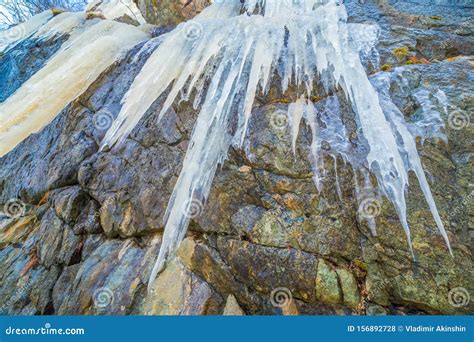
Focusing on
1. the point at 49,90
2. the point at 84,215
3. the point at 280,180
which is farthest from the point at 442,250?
the point at 49,90

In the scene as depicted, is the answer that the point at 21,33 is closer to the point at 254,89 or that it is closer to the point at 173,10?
the point at 173,10

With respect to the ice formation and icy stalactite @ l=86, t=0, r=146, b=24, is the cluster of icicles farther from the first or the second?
icy stalactite @ l=86, t=0, r=146, b=24

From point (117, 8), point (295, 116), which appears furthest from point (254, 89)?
point (117, 8)

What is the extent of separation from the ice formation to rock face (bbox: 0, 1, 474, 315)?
138 mm

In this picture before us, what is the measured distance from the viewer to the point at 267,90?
3.61 meters

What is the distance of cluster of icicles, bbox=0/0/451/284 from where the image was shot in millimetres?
2891

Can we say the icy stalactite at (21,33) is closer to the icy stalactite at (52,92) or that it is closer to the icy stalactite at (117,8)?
the icy stalactite at (117,8)

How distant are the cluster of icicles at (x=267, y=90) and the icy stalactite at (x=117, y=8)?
491 centimetres

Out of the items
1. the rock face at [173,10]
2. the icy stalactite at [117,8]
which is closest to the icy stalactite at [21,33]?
the icy stalactite at [117,8]

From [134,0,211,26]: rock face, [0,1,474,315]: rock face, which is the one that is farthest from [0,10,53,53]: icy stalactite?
[0,1,474,315]: rock face

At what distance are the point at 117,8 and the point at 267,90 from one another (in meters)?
7.39

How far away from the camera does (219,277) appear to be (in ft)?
9.84

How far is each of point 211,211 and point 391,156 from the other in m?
1.81

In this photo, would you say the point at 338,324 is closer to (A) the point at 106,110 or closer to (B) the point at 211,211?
(B) the point at 211,211
